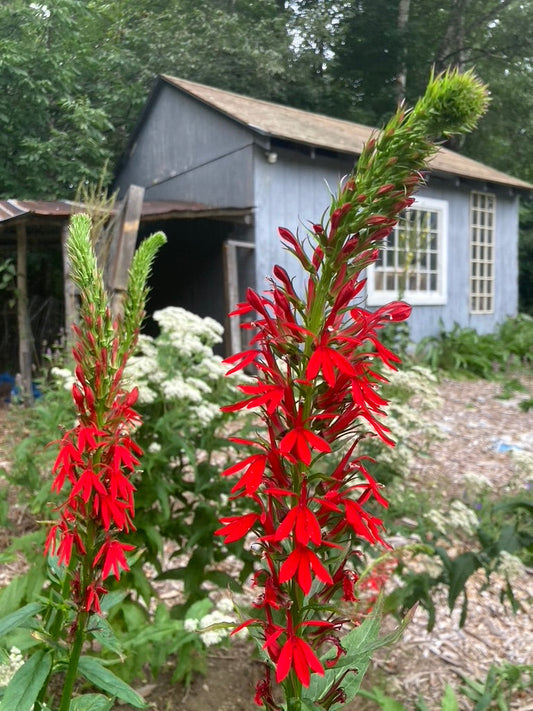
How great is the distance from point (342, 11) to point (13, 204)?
15.7 metres

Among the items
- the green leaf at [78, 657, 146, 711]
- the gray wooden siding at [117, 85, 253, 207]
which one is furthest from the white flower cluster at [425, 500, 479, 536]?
the gray wooden siding at [117, 85, 253, 207]

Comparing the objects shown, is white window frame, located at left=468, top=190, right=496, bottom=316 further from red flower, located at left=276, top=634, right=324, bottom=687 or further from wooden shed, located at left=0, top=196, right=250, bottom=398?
red flower, located at left=276, top=634, right=324, bottom=687

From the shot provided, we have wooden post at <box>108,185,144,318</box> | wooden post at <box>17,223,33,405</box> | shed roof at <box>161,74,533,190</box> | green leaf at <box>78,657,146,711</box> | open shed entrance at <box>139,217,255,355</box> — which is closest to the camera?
green leaf at <box>78,657,146,711</box>

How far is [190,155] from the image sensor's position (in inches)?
435

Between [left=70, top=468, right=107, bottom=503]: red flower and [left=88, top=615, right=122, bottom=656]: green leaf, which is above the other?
[left=70, top=468, right=107, bottom=503]: red flower

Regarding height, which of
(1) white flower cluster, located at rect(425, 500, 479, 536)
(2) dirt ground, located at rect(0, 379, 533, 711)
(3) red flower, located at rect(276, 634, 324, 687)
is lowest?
(2) dirt ground, located at rect(0, 379, 533, 711)

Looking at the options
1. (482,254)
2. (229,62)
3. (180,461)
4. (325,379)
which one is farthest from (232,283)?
(229,62)

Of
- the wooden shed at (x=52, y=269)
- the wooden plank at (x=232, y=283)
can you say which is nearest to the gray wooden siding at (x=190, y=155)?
the wooden shed at (x=52, y=269)

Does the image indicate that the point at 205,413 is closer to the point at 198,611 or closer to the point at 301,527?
the point at 198,611

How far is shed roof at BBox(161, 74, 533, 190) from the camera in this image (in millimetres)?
9266

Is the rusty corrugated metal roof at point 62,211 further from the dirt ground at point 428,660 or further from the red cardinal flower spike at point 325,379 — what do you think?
the red cardinal flower spike at point 325,379

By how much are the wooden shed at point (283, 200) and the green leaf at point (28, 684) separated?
7.24 m

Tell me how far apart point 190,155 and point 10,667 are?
34.5ft

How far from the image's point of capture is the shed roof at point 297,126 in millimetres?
9266
